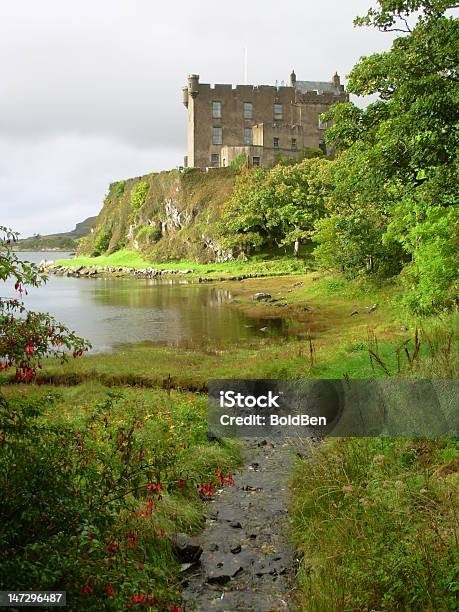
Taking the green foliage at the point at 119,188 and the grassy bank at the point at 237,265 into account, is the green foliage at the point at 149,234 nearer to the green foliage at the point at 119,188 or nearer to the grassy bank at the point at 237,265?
the grassy bank at the point at 237,265

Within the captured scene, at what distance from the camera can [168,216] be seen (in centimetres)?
9556

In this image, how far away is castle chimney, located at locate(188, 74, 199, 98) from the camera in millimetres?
89375

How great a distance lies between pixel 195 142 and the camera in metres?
92.4

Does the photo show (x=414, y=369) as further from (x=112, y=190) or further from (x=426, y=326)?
(x=112, y=190)

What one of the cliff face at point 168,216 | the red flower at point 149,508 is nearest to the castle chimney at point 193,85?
the cliff face at point 168,216

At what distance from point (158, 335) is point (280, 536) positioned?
21456 mm

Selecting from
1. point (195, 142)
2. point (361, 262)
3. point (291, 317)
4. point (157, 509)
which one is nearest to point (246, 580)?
point (157, 509)

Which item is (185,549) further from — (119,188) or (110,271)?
→ (119,188)

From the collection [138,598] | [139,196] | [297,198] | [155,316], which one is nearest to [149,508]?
[138,598]

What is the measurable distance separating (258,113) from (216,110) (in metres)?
6.85

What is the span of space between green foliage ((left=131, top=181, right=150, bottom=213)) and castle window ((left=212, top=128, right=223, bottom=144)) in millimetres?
18422

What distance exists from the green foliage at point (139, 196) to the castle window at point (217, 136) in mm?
18422

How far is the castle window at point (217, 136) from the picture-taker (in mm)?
91750

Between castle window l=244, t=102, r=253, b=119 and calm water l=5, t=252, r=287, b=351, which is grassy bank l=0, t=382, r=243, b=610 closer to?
calm water l=5, t=252, r=287, b=351
